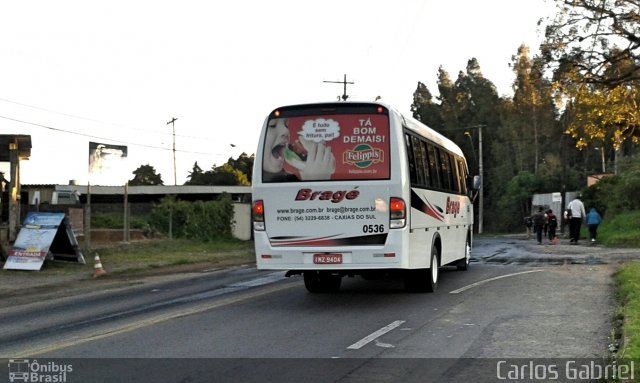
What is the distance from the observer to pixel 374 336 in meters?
9.03

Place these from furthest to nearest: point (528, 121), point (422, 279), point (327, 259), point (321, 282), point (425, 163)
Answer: point (528, 121) < point (321, 282) < point (425, 163) < point (422, 279) < point (327, 259)

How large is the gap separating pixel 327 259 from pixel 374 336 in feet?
8.44

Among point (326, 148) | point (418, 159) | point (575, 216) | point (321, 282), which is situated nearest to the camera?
point (326, 148)

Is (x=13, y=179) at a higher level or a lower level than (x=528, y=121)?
lower

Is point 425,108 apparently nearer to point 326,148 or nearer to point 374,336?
point 326,148

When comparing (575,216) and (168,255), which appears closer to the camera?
(168,255)

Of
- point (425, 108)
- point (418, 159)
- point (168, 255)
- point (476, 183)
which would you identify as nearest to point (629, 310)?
point (418, 159)

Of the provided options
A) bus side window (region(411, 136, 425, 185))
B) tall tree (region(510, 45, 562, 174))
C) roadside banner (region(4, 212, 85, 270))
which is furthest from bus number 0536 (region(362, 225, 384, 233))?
tall tree (region(510, 45, 562, 174))

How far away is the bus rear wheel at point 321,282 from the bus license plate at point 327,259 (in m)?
2.00

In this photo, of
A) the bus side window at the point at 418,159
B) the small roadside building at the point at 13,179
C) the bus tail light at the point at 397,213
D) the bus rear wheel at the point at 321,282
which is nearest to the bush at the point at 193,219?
the small roadside building at the point at 13,179

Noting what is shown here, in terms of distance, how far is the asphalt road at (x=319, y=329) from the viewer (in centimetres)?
743

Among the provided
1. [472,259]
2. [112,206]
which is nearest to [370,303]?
[472,259]

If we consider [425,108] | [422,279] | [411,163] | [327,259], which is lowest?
[422,279]

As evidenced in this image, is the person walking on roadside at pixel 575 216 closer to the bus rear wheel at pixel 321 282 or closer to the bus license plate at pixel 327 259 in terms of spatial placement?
the bus rear wheel at pixel 321 282
